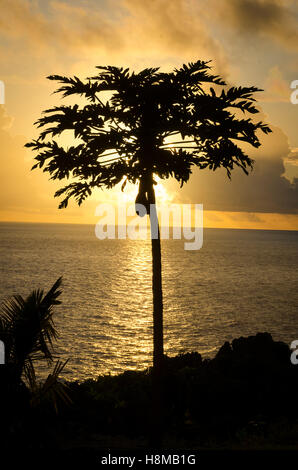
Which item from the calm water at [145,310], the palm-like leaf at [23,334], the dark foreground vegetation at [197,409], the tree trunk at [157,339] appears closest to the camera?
the palm-like leaf at [23,334]

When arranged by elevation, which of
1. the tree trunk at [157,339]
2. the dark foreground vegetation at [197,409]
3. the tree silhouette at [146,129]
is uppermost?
the tree silhouette at [146,129]

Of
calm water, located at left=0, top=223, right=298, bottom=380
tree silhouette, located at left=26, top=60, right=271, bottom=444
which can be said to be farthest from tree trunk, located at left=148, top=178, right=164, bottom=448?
calm water, located at left=0, top=223, right=298, bottom=380

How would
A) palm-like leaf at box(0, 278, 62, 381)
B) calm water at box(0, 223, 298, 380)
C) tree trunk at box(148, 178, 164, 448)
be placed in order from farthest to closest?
calm water at box(0, 223, 298, 380) → tree trunk at box(148, 178, 164, 448) → palm-like leaf at box(0, 278, 62, 381)

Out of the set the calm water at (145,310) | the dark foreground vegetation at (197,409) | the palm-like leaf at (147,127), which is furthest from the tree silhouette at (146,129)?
the calm water at (145,310)

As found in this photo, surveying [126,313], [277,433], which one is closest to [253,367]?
[277,433]

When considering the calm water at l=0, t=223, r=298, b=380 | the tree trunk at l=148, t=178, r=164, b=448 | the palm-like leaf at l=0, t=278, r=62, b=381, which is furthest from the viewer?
the calm water at l=0, t=223, r=298, b=380

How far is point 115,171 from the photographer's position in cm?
1119

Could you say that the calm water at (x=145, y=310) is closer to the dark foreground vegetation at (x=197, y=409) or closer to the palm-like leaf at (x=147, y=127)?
the dark foreground vegetation at (x=197, y=409)

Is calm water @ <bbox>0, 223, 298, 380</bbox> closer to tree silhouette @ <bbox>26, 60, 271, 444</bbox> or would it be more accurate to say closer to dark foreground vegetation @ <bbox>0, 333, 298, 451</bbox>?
dark foreground vegetation @ <bbox>0, 333, 298, 451</bbox>

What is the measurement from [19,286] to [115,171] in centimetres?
6783

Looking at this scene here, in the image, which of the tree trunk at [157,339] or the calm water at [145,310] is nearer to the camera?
the tree trunk at [157,339]

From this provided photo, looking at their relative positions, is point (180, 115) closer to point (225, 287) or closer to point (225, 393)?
point (225, 393)

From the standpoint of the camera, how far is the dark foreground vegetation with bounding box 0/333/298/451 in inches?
548

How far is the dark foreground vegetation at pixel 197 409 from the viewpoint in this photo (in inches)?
548
